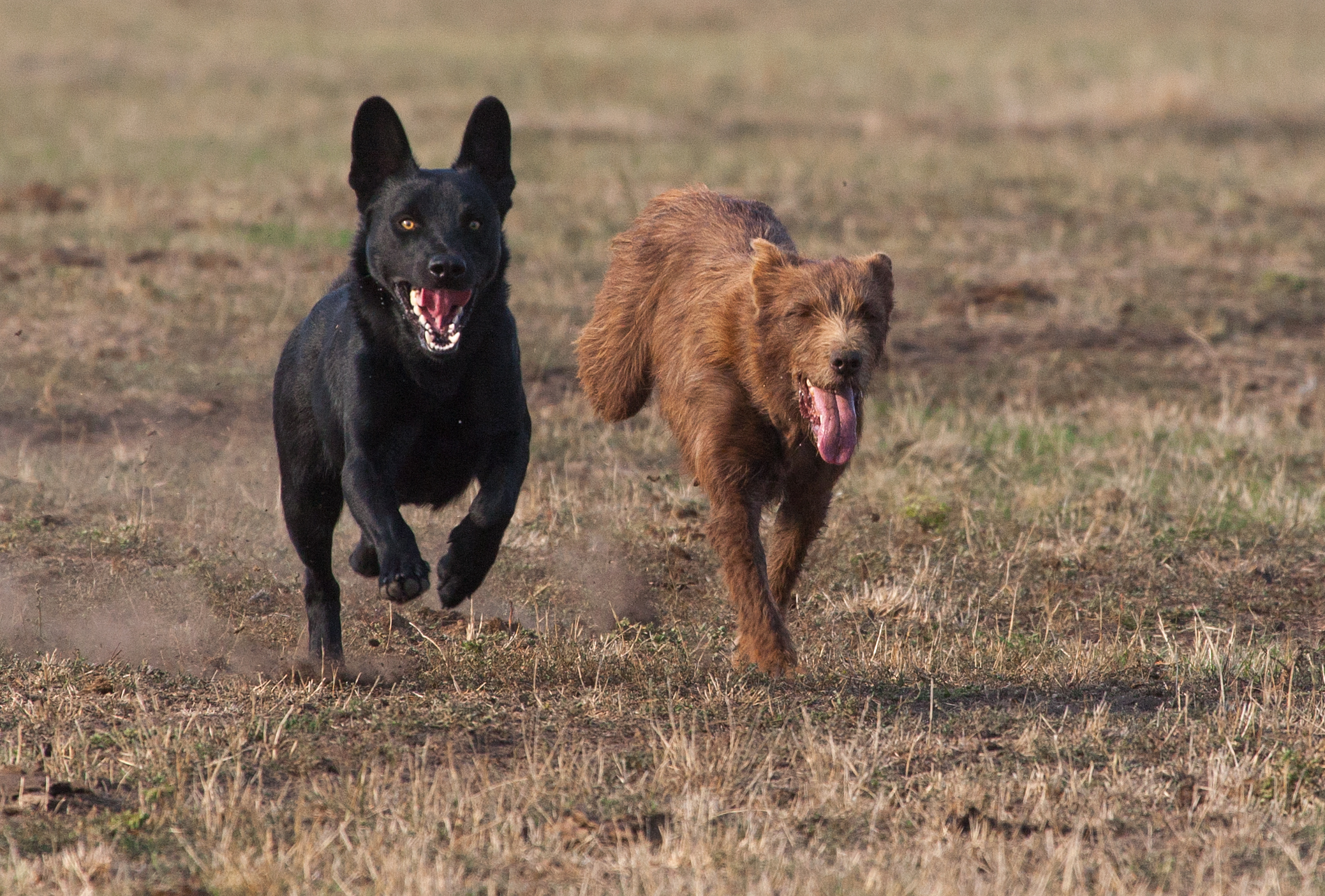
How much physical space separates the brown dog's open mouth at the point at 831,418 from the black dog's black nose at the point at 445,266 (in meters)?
1.34

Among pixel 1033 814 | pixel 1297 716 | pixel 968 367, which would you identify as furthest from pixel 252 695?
pixel 968 367

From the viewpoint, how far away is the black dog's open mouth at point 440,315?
527cm

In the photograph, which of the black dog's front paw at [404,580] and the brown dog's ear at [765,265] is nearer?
the black dog's front paw at [404,580]

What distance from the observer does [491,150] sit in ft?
18.6

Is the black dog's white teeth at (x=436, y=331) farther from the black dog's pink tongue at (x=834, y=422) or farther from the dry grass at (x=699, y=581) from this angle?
the black dog's pink tongue at (x=834, y=422)

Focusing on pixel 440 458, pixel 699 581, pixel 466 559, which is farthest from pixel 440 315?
pixel 699 581

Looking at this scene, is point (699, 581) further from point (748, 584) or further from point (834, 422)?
point (834, 422)

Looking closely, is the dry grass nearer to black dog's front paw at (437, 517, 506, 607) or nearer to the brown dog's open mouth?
black dog's front paw at (437, 517, 506, 607)

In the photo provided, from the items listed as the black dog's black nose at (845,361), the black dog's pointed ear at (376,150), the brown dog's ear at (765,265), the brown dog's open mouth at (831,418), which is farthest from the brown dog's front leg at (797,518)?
the black dog's pointed ear at (376,150)

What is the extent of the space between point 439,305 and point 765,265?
1.25 m

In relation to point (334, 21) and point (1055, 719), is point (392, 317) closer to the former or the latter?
point (1055, 719)

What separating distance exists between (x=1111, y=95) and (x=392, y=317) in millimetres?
19821

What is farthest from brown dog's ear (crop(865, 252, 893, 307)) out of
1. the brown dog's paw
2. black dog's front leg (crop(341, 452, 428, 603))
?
black dog's front leg (crop(341, 452, 428, 603))

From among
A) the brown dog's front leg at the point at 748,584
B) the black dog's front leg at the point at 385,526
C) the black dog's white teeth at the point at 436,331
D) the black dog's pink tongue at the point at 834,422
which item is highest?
the black dog's white teeth at the point at 436,331
